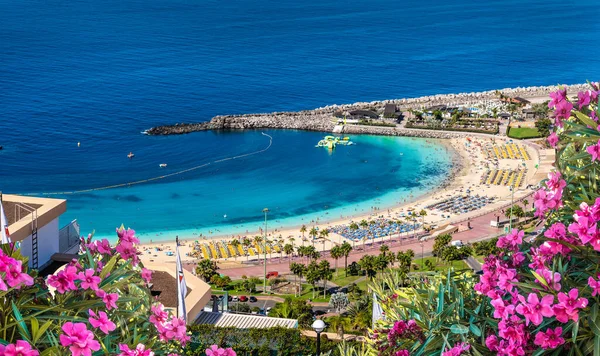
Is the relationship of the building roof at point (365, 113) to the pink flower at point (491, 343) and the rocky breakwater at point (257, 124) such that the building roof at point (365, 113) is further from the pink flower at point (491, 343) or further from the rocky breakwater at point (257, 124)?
the pink flower at point (491, 343)

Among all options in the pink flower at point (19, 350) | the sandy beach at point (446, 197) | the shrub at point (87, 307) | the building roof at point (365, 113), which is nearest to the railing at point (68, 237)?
the shrub at point (87, 307)

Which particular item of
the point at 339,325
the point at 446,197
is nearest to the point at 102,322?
the point at 339,325

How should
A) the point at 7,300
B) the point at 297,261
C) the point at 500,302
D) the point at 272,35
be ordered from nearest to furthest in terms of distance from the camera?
the point at 7,300 < the point at 500,302 < the point at 297,261 < the point at 272,35

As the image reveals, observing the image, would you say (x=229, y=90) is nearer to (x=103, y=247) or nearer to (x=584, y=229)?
(x=103, y=247)

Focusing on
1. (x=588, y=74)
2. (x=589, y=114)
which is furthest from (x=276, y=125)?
(x=589, y=114)

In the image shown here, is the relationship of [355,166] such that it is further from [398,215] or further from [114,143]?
[114,143]

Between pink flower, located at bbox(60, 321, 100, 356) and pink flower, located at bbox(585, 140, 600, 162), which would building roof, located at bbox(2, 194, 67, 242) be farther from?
pink flower, located at bbox(585, 140, 600, 162)

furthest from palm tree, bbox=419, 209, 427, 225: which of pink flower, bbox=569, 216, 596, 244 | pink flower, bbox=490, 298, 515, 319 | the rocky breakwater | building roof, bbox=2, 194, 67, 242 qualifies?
pink flower, bbox=569, 216, 596, 244
